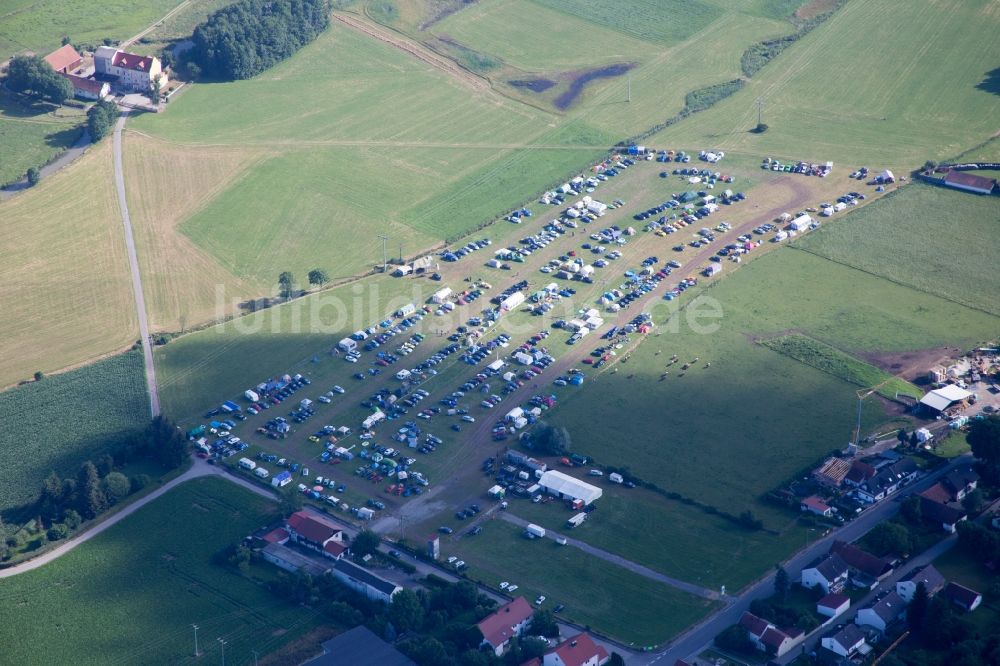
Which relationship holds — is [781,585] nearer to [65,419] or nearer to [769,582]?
[769,582]

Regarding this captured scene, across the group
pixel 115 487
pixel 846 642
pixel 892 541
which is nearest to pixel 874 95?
pixel 892 541

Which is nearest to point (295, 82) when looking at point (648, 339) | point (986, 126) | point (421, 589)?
point (648, 339)

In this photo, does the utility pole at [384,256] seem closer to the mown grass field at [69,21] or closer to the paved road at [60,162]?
the paved road at [60,162]

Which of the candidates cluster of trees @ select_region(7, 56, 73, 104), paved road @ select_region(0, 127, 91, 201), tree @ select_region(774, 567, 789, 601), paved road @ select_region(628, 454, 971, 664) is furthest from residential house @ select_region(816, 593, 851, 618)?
cluster of trees @ select_region(7, 56, 73, 104)

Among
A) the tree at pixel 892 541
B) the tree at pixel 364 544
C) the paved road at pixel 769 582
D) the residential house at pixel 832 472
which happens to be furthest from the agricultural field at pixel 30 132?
the tree at pixel 892 541

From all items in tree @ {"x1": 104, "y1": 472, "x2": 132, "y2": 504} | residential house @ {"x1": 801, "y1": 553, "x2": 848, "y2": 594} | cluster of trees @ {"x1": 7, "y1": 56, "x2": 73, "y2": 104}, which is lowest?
tree @ {"x1": 104, "y1": 472, "x2": 132, "y2": 504}

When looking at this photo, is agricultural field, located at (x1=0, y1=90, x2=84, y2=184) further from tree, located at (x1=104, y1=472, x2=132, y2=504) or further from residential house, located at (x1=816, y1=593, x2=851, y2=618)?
residential house, located at (x1=816, y1=593, x2=851, y2=618)
